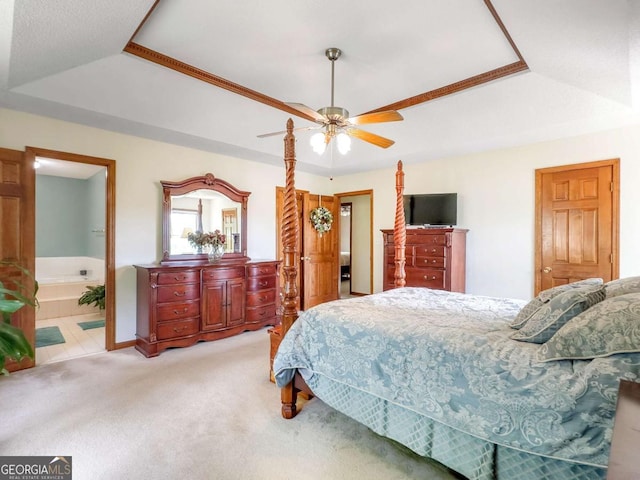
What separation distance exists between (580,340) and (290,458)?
1.60 m

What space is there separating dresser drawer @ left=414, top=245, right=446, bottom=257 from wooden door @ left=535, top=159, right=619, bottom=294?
113 cm

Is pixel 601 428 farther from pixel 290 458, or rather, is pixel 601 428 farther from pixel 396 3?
pixel 396 3

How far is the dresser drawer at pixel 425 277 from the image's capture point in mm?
4230

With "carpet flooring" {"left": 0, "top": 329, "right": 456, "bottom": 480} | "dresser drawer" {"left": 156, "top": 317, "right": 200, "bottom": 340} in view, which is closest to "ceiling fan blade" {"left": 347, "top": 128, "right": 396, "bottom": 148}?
"carpet flooring" {"left": 0, "top": 329, "right": 456, "bottom": 480}

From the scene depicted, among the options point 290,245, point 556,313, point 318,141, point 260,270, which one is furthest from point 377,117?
point 260,270

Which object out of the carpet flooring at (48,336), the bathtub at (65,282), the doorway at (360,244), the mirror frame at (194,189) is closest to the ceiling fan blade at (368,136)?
the mirror frame at (194,189)

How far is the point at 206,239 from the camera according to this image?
171 inches

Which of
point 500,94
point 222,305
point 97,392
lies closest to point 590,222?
point 500,94

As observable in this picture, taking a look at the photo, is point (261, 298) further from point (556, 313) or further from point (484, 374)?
point (556, 313)

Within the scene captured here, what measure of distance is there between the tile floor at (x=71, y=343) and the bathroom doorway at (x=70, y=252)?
1 centimetres

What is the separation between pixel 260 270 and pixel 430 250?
2317mm

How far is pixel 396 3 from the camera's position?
211cm

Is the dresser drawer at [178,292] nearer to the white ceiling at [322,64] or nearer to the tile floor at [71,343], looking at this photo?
the tile floor at [71,343]

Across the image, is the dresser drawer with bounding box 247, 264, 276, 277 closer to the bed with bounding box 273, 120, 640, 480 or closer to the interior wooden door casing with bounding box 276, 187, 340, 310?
the interior wooden door casing with bounding box 276, 187, 340, 310
